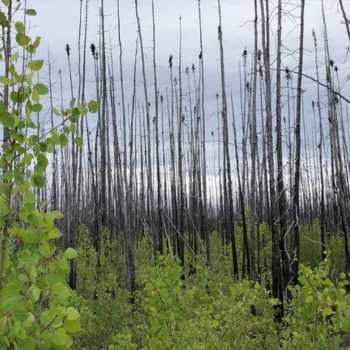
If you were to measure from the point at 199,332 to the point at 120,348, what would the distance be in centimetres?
83

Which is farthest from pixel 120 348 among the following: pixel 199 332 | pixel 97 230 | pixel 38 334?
pixel 97 230

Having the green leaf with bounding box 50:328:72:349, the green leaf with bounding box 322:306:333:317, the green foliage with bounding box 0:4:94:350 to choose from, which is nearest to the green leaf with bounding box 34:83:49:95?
the green foliage with bounding box 0:4:94:350

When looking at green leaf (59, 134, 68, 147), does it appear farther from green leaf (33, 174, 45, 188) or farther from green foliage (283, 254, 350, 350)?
green foliage (283, 254, 350, 350)

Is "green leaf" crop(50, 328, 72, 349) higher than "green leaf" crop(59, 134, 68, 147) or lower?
lower

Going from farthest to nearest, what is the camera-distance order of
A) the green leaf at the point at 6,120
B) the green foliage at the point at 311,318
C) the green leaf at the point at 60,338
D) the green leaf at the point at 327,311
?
1. the green foliage at the point at 311,318
2. the green leaf at the point at 327,311
3. the green leaf at the point at 6,120
4. the green leaf at the point at 60,338

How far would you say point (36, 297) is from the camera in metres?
1.28

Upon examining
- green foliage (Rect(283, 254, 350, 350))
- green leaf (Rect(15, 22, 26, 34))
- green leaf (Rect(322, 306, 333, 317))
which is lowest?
green foliage (Rect(283, 254, 350, 350))

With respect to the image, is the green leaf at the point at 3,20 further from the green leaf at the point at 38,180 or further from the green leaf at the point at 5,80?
the green leaf at the point at 38,180

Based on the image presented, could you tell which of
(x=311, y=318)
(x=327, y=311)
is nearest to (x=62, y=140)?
(x=327, y=311)

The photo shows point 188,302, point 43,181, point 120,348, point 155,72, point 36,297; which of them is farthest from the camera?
point 155,72

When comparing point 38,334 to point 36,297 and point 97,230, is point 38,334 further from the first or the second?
point 97,230

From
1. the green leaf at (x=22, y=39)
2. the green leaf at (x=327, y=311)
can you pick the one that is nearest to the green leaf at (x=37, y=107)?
the green leaf at (x=22, y=39)

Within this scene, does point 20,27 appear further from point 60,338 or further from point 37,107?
point 60,338

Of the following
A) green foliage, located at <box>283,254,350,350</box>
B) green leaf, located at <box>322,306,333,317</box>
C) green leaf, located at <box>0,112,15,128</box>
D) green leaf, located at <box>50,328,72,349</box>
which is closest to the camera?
green leaf, located at <box>50,328,72,349</box>
